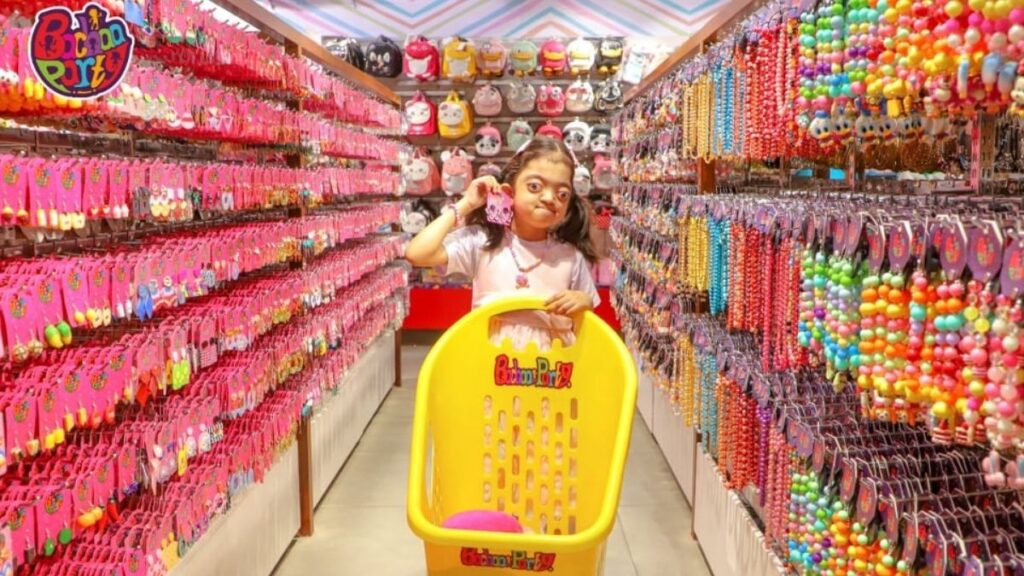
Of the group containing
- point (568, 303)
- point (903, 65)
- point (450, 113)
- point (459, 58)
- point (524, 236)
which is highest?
point (459, 58)

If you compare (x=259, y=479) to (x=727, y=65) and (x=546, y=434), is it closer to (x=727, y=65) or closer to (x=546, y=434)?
(x=546, y=434)

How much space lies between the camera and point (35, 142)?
1.92 metres

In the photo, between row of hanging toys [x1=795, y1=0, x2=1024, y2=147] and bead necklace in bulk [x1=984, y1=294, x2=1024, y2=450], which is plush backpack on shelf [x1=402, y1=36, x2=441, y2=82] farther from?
bead necklace in bulk [x1=984, y1=294, x2=1024, y2=450]

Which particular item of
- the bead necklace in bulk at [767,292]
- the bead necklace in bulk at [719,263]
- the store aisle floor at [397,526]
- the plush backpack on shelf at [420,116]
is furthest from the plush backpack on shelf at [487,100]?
the bead necklace in bulk at [767,292]

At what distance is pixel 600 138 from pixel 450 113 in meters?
1.19

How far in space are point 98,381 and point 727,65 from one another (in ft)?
6.02

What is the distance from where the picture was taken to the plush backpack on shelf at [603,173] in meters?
7.05

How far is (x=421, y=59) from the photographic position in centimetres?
714

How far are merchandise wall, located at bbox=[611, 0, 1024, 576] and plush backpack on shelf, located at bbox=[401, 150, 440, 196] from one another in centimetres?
406

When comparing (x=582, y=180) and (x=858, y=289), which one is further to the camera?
(x=582, y=180)

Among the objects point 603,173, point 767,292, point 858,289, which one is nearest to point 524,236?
point 767,292

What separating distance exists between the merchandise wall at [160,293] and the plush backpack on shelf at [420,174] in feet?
10.8

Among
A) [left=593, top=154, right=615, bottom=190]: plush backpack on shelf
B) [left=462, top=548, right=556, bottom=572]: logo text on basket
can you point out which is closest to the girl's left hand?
[left=462, top=548, right=556, bottom=572]: logo text on basket

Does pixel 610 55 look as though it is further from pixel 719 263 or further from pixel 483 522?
pixel 483 522
